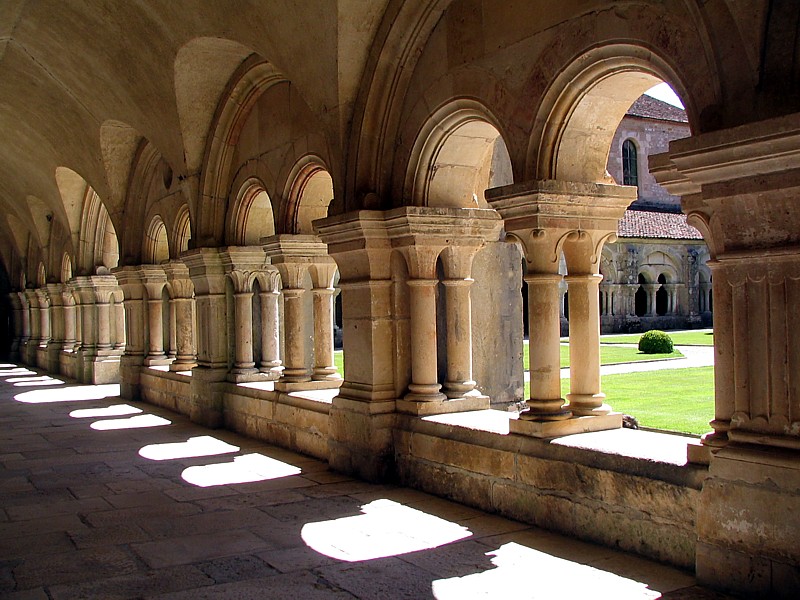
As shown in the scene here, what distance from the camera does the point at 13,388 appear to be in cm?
1440

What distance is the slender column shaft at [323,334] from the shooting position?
766cm

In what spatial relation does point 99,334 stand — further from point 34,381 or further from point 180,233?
point 180,233

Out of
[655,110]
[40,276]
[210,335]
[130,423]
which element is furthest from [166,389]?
[655,110]

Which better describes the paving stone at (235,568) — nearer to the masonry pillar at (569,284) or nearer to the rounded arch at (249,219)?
the masonry pillar at (569,284)

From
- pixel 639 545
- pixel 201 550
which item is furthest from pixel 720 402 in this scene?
pixel 201 550

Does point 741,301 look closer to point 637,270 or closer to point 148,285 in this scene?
point 148,285

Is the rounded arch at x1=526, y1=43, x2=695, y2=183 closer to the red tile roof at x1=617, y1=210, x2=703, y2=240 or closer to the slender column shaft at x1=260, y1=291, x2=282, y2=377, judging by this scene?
the slender column shaft at x1=260, y1=291, x2=282, y2=377

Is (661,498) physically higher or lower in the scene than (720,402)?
lower

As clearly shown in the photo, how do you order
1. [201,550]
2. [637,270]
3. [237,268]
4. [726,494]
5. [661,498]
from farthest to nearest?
1. [637,270]
2. [237,268]
3. [201,550]
4. [661,498]
5. [726,494]

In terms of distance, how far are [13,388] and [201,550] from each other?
37.3 feet

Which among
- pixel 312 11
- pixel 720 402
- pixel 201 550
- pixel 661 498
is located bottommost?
pixel 201 550

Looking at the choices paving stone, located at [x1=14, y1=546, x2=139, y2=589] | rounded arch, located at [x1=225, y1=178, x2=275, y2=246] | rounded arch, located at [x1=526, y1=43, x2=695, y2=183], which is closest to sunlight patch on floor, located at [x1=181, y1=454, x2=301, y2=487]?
paving stone, located at [x1=14, y1=546, x2=139, y2=589]

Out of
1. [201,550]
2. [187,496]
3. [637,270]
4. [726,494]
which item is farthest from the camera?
[637,270]

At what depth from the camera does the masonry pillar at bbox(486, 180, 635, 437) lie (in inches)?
192
